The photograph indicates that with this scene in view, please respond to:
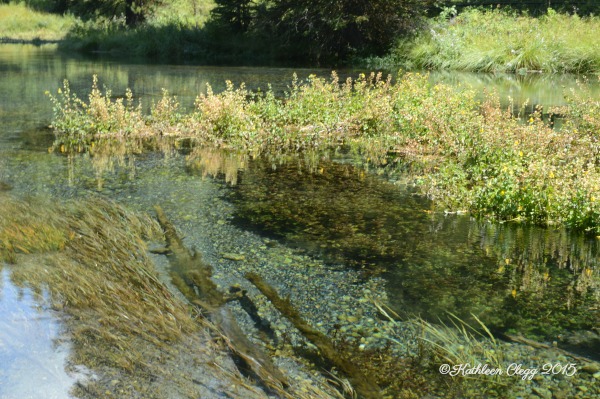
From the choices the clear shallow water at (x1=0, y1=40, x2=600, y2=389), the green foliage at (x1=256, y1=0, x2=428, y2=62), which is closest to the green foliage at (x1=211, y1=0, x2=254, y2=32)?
→ the green foliage at (x1=256, y1=0, x2=428, y2=62)

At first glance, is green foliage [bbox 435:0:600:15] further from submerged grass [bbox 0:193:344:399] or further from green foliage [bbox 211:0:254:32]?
submerged grass [bbox 0:193:344:399]

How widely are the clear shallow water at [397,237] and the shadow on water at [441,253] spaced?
0.01 meters

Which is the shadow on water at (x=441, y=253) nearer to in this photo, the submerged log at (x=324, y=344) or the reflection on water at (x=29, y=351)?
the submerged log at (x=324, y=344)

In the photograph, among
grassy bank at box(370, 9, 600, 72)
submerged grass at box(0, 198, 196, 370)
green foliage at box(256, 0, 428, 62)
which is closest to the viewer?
submerged grass at box(0, 198, 196, 370)

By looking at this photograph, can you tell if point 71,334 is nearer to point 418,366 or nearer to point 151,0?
point 418,366

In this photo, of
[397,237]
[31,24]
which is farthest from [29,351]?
[31,24]

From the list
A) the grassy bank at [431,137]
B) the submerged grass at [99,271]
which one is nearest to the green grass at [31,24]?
the grassy bank at [431,137]

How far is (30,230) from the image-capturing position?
6418 millimetres

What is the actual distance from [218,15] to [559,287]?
31.0 m

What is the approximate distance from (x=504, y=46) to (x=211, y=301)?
72.2ft

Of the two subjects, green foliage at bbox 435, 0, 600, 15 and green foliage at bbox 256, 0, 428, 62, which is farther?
green foliage at bbox 435, 0, 600, 15

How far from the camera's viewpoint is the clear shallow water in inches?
204

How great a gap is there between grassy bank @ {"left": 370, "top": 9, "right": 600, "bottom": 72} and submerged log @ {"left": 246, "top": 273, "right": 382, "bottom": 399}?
20.4 meters

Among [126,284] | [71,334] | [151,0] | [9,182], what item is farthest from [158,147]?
[151,0]
